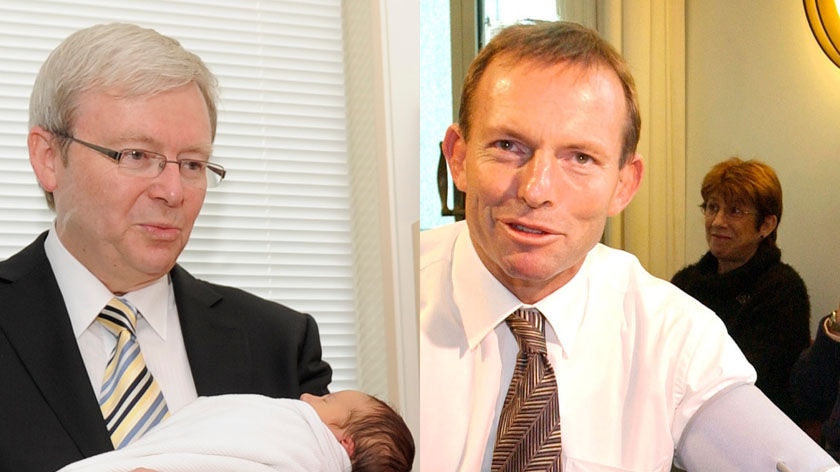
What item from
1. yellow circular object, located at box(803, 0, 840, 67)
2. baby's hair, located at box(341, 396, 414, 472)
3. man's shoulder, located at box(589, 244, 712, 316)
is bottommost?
baby's hair, located at box(341, 396, 414, 472)

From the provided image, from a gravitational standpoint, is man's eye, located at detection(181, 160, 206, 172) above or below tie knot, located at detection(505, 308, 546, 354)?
above

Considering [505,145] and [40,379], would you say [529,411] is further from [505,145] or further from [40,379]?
[40,379]

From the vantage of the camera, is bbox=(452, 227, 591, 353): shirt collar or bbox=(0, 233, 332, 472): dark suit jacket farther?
bbox=(452, 227, 591, 353): shirt collar

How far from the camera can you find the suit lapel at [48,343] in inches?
25.8

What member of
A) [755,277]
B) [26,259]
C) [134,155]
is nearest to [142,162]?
[134,155]

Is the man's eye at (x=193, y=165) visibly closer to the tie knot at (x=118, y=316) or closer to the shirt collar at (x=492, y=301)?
the tie knot at (x=118, y=316)

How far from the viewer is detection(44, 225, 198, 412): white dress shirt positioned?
0.67m

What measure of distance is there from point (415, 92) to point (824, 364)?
40 centimetres

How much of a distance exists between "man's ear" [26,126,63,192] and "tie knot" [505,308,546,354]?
0.38 meters

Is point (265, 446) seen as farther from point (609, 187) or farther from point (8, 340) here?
point (609, 187)

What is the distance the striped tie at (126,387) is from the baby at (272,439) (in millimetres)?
20

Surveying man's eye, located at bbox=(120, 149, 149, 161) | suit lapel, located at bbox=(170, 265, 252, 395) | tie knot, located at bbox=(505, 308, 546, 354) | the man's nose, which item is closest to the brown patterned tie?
tie knot, located at bbox=(505, 308, 546, 354)

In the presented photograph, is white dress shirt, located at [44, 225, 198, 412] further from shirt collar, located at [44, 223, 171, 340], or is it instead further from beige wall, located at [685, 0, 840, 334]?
beige wall, located at [685, 0, 840, 334]

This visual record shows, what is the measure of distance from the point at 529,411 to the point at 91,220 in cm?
38
